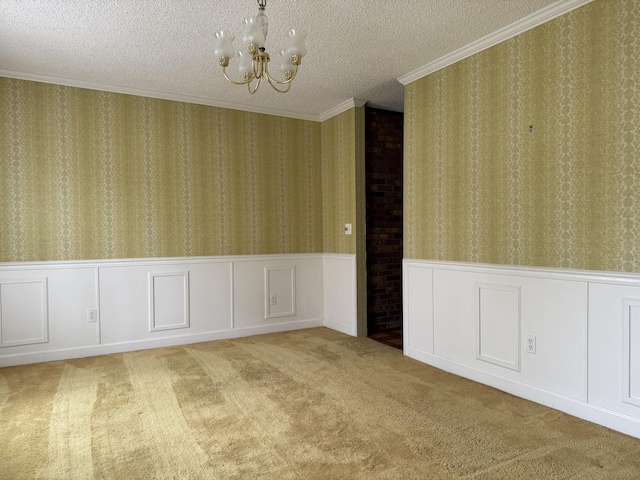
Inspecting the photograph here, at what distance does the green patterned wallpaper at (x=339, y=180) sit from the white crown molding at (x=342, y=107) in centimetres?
4

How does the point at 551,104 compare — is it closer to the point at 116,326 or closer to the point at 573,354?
the point at 573,354

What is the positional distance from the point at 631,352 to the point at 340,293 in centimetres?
304

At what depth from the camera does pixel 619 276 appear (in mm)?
2381

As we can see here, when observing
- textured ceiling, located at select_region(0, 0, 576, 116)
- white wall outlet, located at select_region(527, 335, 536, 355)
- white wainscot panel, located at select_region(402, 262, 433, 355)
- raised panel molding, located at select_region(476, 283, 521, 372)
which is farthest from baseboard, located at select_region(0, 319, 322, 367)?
white wall outlet, located at select_region(527, 335, 536, 355)

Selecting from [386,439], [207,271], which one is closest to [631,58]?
[386,439]

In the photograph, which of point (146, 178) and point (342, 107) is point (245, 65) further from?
point (342, 107)

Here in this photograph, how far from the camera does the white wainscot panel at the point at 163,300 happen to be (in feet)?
13.5

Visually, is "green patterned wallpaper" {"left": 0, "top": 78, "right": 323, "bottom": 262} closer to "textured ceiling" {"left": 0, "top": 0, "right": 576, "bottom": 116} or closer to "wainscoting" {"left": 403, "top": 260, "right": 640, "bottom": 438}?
"textured ceiling" {"left": 0, "top": 0, "right": 576, "bottom": 116}

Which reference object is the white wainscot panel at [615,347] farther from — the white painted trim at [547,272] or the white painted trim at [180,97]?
the white painted trim at [180,97]

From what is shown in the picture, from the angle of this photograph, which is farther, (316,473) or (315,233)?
(315,233)

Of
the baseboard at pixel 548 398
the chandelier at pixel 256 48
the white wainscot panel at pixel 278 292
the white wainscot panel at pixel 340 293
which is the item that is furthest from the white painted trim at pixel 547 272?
the chandelier at pixel 256 48

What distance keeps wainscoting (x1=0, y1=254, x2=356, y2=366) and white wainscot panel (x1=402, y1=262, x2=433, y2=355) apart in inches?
36.1

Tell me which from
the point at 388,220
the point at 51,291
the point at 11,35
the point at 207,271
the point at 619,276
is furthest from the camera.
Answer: the point at 388,220

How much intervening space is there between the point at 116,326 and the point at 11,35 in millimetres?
2619
